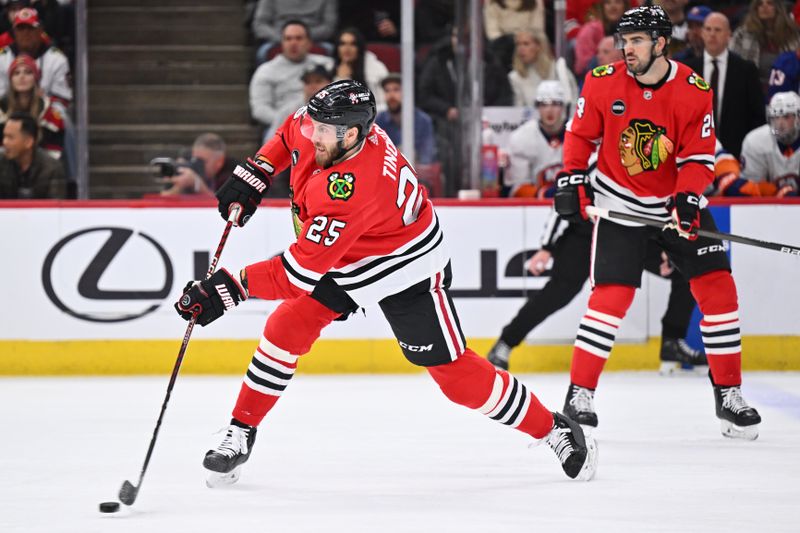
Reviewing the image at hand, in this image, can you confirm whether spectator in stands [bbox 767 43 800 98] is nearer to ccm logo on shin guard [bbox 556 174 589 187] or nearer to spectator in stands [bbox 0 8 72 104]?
ccm logo on shin guard [bbox 556 174 589 187]

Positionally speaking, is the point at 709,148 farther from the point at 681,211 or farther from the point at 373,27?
the point at 373,27

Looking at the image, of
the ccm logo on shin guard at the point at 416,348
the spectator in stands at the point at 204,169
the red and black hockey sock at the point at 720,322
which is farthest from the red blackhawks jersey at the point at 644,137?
the spectator in stands at the point at 204,169

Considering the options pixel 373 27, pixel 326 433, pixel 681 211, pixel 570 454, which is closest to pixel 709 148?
pixel 681 211

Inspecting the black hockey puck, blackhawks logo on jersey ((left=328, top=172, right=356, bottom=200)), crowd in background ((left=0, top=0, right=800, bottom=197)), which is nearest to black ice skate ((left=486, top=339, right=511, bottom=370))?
crowd in background ((left=0, top=0, right=800, bottom=197))

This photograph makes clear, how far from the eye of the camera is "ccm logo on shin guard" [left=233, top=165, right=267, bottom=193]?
3436 mm

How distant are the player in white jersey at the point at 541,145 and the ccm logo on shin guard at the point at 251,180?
8.45 ft

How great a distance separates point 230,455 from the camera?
3.26m

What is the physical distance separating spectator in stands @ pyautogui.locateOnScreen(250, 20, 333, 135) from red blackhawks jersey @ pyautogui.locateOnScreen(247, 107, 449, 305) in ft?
9.68

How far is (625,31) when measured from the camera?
3.91 meters

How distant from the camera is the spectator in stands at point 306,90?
6152mm

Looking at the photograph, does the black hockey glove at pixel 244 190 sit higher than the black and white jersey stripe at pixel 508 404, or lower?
higher

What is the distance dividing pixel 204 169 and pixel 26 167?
0.82 meters

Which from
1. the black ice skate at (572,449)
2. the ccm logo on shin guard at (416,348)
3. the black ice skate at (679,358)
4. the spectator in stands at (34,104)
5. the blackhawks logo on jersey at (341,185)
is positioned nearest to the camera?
the blackhawks logo on jersey at (341,185)

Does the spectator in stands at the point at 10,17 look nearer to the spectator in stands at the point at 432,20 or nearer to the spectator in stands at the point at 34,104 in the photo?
the spectator in stands at the point at 34,104
